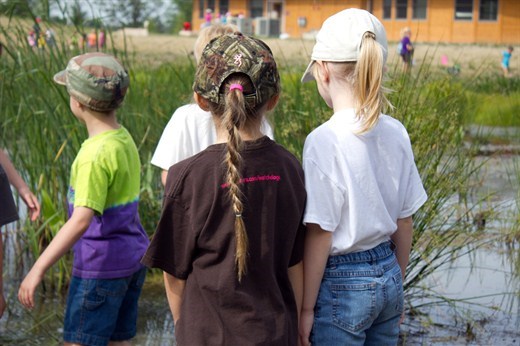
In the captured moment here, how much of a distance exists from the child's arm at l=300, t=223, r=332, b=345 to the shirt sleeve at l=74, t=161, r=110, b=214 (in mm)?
878

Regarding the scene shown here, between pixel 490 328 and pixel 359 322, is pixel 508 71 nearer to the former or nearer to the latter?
pixel 490 328

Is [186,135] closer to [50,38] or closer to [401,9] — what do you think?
[50,38]

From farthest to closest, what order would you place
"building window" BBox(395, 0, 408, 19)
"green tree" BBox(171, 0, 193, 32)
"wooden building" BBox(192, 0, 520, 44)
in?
"green tree" BBox(171, 0, 193, 32), "building window" BBox(395, 0, 408, 19), "wooden building" BBox(192, 0, 520, 44)

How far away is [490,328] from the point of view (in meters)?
4.46

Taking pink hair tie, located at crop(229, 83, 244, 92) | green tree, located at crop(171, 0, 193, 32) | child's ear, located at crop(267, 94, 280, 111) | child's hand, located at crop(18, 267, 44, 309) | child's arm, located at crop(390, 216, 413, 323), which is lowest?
green tree, located at crop(171, 0, 193, 32)

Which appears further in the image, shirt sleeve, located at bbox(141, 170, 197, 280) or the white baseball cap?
the white baseball cap

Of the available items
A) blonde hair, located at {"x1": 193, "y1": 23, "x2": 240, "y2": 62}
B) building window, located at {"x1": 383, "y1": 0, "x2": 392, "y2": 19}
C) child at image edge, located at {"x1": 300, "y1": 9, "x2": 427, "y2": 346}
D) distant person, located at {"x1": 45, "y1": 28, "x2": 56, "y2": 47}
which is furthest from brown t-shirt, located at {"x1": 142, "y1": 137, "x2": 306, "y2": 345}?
building window, located at {"x1": 383, "y1": 0, "x2": 392, "y2": 19}

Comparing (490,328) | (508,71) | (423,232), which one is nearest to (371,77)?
(423,232)

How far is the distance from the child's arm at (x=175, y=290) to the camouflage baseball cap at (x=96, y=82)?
0.97 meters

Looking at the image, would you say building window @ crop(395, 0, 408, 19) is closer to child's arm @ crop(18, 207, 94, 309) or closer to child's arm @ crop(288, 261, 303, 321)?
child's arm @ crop(18, 207, 94, 309)

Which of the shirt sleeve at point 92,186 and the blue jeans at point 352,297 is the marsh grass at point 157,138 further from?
the blue jeans at point 352,297

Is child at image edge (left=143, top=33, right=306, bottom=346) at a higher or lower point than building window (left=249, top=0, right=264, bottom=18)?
higher

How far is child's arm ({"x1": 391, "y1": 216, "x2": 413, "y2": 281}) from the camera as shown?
2.66 meters

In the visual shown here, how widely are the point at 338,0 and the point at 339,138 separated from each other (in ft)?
129
